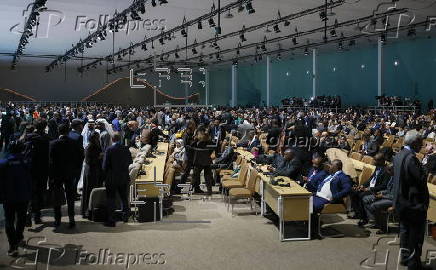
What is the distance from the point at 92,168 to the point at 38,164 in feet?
2.64

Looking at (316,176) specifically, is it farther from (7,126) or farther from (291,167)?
(7,126)

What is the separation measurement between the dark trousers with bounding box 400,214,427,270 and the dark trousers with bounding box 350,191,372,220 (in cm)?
194

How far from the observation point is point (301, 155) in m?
7.42

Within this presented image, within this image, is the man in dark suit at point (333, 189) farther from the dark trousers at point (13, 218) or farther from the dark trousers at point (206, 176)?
the dark trousers at point (13, 218)

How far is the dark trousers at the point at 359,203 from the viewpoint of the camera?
6.63 metres

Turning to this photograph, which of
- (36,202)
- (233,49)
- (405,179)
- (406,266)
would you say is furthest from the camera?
(233,49)

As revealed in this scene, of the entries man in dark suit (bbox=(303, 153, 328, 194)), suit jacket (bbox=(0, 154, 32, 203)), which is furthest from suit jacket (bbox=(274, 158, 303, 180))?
suit jacket (bbox=(0, 154, 32, 203))

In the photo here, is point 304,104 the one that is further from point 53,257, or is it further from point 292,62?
point 53,257

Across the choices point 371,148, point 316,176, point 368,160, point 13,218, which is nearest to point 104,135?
point 13,218

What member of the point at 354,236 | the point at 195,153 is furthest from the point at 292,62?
the point at 354,236

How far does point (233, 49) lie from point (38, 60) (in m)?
14.9

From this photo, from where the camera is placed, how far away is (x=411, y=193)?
14.5 ft

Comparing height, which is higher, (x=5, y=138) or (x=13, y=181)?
(x=5, y=138)

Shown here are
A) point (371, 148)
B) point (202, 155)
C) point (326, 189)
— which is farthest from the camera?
point (371, 148)
